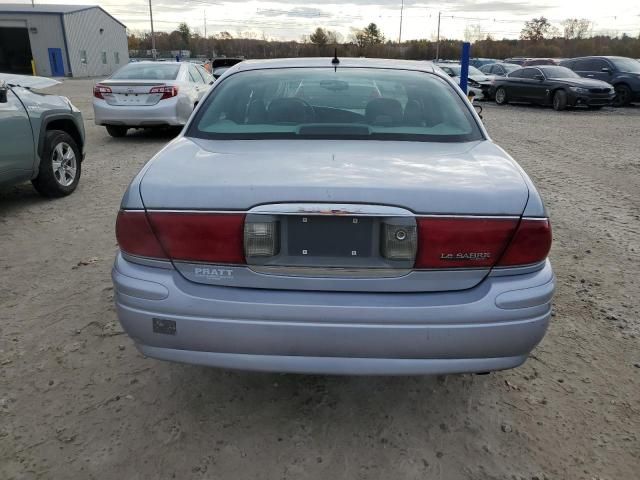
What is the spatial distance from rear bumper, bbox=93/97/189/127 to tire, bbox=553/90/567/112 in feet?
41.9

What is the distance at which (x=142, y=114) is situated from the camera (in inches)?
392

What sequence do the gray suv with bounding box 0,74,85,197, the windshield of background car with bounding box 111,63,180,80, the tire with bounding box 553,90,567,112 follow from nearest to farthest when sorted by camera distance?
the gray suv with bounding box 0,74,85,197
the windshield of background car with bounding box 111,63,180,80
the tire with bounding box 553,90,567,112

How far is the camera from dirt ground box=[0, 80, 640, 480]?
2.32m

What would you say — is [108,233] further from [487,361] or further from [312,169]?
[487,361]

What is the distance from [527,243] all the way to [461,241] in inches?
11.3

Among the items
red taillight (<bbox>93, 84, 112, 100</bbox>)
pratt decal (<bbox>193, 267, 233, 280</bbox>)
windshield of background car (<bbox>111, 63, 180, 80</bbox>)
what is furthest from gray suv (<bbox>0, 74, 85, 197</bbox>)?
windshield of background car (<bbox>111, 63, 180, 80</bbox>)

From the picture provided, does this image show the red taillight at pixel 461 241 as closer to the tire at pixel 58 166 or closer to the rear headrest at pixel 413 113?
the rear headrest at pixel 413 113

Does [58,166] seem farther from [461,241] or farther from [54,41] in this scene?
[54,41]

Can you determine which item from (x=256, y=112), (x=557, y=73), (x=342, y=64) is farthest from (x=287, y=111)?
(x=557, y=73)

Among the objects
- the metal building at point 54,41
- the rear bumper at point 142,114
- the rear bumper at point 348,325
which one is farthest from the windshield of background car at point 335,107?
the metal building at point 54,41

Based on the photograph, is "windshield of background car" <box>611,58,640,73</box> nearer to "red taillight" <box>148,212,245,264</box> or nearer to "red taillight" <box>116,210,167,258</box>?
"red taillight" <box>148,212,245,264</box>

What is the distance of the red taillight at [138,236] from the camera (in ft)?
7.31

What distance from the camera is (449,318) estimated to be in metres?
2.12

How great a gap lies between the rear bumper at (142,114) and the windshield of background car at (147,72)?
0.80 metres
